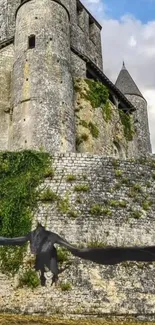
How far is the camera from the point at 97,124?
22562 millimetres

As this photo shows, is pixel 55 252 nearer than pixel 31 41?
Yes

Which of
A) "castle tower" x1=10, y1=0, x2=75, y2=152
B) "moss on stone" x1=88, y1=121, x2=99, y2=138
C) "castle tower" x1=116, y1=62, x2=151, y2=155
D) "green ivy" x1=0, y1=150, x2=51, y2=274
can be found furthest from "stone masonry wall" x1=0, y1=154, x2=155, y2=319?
"castle tower" x1=116, y1=62, x2=151, y2=155

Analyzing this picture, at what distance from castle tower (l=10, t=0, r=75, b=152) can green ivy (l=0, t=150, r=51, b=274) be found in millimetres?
5343

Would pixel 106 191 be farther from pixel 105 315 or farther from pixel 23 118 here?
pixel 23 118

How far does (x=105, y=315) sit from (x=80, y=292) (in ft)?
2.45

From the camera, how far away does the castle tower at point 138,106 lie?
30.5 meters

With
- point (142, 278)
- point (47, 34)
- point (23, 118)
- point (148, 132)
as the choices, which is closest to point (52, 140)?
point (23, 118)

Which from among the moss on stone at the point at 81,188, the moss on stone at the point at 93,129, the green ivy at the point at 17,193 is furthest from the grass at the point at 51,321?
the moss on stone at the point at 93,129

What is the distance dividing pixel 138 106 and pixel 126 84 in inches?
95.6

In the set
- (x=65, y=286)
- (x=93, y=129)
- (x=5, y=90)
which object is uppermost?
(x=5, y=90)

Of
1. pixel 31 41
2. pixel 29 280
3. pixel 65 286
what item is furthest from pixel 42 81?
pixel 65 286

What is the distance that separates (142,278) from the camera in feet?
37.0

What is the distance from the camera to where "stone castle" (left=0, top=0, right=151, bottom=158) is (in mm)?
19156

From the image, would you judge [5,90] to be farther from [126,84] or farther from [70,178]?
[126,84]
